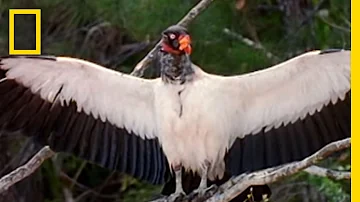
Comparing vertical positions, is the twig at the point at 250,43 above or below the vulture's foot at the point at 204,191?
above

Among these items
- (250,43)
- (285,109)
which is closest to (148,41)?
(250,43)

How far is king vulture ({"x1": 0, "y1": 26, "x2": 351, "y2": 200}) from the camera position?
3.36 meters

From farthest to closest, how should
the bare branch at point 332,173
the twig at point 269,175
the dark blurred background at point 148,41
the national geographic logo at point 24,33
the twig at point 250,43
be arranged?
the twig at point 250,43
the dark blurred background at point 148,41
the national geographic logo at point 24,33
the bare branch at point 332,173
the twig at point 269,175

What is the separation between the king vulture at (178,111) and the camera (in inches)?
132

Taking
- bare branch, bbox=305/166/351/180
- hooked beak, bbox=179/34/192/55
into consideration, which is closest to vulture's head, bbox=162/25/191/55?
hooked beak, bbox=179/34/192/55

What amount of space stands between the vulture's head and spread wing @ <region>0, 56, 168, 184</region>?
0.14 metres

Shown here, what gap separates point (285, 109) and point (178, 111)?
361mm

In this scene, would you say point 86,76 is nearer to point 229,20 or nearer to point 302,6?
point 229,20

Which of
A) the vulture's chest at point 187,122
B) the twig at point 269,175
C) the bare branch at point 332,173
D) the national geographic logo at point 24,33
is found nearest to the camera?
the twig at point 269,175

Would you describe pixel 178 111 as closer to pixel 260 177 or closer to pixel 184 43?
pixel 184 43

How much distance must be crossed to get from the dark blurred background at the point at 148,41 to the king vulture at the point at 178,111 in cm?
36

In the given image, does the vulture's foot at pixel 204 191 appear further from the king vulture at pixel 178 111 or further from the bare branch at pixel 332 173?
the bare branch at pixel 332 173

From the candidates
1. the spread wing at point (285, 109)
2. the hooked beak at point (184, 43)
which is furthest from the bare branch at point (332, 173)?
the hooked beak at point (184, 43)

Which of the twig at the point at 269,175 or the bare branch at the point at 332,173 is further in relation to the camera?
the bare branch at the point at 332,173
